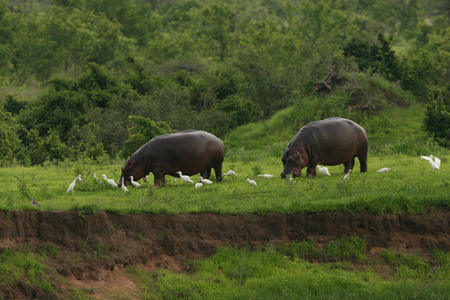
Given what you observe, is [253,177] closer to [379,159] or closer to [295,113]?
[379,159]

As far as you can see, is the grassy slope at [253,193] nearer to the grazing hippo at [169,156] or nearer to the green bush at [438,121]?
the grazing hippo at [169,156]

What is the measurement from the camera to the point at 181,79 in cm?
3184

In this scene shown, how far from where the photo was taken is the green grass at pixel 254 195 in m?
11.7

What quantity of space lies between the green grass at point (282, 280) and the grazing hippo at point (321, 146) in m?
3.33

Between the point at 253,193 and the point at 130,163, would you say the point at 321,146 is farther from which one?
the point at 130,163

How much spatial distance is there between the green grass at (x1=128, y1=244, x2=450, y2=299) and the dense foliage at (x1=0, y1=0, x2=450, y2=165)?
715cm

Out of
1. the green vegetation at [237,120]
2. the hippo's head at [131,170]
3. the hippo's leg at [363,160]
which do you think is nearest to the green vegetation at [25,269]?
the green vegetation at [237,120]

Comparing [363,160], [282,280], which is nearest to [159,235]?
[282,280]

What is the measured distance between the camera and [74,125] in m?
25.0

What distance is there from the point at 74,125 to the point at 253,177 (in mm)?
11673

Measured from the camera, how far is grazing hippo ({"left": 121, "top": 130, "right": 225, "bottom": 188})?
46.4 feet

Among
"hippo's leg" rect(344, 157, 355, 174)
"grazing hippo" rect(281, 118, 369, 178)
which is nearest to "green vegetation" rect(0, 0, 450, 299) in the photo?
"grazing hippo" rect(281, 118, 369, 178)

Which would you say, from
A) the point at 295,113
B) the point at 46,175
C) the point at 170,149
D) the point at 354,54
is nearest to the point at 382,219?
the point at 170,149

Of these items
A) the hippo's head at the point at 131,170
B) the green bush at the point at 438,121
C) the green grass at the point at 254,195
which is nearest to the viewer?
the green grass at the point at 254,195
